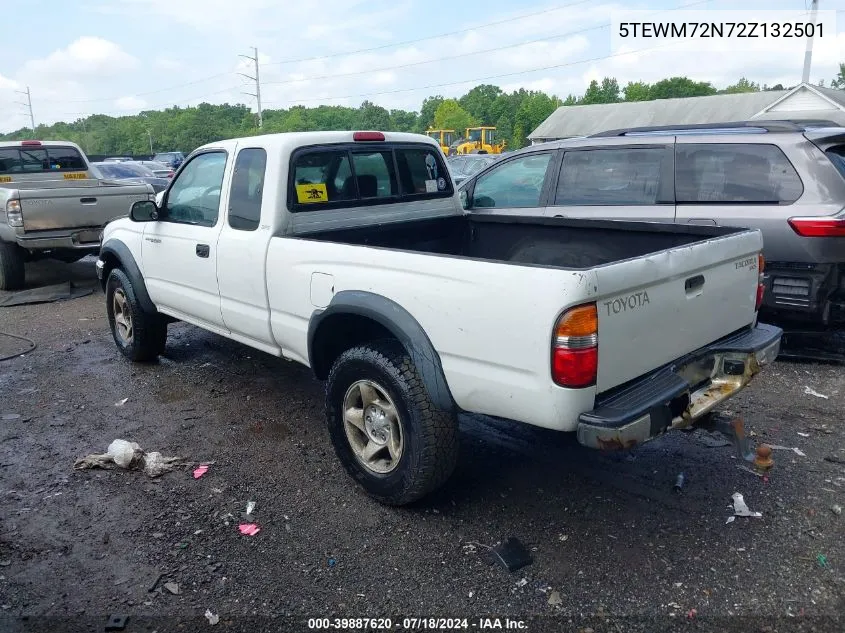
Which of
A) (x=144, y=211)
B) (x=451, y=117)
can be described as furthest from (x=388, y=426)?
(x=451, y=117)

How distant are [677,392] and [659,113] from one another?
50006 mm

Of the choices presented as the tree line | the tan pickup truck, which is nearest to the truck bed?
the tan pickup truck

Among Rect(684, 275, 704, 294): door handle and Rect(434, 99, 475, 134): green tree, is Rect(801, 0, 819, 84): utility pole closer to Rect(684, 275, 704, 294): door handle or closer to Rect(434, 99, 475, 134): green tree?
Rect(684, 275, 704, 294): door handle

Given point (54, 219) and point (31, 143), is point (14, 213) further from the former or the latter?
point (31, 143)

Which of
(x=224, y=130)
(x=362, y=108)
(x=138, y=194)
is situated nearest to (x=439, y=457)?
(x=138, y=194)

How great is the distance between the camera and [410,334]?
10.1 feet

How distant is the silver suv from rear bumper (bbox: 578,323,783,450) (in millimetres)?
1802

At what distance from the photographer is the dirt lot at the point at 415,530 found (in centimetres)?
274

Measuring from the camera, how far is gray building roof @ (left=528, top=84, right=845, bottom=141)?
43781mm

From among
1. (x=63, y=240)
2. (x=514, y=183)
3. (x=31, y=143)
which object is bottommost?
(x=63, y=240)

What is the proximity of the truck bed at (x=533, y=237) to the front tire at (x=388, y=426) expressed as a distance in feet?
2.69

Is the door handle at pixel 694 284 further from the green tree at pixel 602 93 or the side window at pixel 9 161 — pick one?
the green tree at pixel 602 93

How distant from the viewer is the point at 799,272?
511cm

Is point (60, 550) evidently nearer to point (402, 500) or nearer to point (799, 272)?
point (402, 500)
